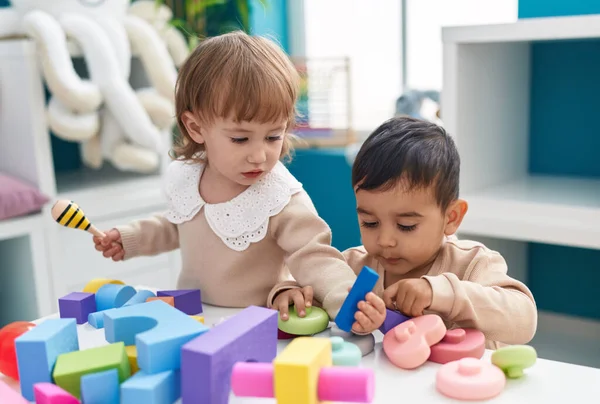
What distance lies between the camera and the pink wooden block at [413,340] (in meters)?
0.62

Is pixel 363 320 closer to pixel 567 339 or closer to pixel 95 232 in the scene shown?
pixel 95 232

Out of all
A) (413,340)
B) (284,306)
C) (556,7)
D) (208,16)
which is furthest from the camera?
(208,16)

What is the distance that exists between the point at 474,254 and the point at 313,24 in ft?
6.36

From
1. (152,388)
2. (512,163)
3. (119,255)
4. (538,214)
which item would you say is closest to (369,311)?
(152,388)

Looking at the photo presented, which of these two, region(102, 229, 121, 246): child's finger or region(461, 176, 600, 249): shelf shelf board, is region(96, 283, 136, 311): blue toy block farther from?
region(461, 176, 600, 249): shelf shelf board

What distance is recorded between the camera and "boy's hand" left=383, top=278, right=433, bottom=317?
679mm

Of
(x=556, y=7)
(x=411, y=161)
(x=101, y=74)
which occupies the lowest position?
(x=411, y=161)

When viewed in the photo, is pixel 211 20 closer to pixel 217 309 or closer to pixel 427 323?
pixel 217 309

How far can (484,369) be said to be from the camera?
575 mm

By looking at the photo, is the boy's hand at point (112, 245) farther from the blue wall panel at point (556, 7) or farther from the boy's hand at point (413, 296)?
the blue wall panel at point (556, 7)

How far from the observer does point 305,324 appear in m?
0.70

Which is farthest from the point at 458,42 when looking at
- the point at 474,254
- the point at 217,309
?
the point at 217,309

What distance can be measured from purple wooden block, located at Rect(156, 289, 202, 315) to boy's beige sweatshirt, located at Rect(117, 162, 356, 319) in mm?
37

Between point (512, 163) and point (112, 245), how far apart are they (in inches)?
42.8
